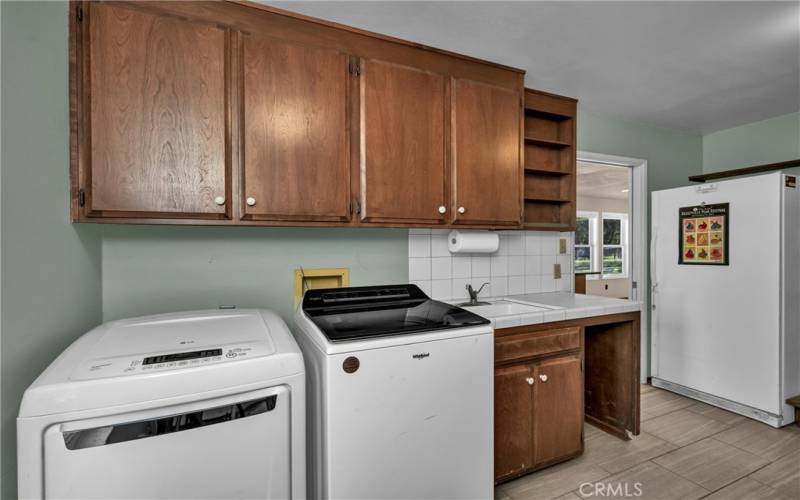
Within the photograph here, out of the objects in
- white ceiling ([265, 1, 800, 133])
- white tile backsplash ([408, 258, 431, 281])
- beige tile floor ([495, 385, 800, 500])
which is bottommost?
beige tile floor ([495, 385, 800, 500])

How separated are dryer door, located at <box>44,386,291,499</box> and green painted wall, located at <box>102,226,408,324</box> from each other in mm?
838

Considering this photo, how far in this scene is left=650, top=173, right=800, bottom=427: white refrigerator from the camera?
242 centimetres

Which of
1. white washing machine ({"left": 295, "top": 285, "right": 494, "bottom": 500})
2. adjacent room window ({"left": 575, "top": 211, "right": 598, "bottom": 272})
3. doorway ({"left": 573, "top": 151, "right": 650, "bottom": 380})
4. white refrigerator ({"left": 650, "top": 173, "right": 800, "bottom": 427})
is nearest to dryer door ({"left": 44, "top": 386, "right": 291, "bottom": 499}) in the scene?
white washing machine ({"left": 295, "top": 285, "right": 494, "bottom": 500})

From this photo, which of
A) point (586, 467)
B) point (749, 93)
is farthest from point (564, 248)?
point (749, 93)

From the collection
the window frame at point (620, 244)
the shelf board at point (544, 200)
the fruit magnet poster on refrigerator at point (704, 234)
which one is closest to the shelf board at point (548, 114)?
the shelf board at point (544, 200)

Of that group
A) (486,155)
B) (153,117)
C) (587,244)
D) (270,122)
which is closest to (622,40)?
(486,155)

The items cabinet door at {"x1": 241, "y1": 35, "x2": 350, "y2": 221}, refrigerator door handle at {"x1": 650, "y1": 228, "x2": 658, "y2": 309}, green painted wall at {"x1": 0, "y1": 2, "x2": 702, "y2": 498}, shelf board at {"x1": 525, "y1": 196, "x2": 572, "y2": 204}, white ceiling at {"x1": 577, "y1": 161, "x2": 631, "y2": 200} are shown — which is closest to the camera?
green painted wall at {"x1": 0, "y1": 2, "x2": 702, "y2": 498}

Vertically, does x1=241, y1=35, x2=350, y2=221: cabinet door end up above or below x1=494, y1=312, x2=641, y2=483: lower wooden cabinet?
above

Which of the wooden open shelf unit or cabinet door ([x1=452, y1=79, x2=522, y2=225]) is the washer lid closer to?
cabinet door ([x1=452, y1=79, x2=522, y2=225])

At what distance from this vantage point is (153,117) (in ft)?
4.42

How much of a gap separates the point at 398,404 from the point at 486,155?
1.35 meters

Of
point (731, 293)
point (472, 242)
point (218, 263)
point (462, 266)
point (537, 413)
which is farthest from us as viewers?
point (731, 293)

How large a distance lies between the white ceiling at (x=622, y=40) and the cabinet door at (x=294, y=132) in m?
0.30

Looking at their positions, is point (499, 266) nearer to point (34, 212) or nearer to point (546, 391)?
point (546, 391)
